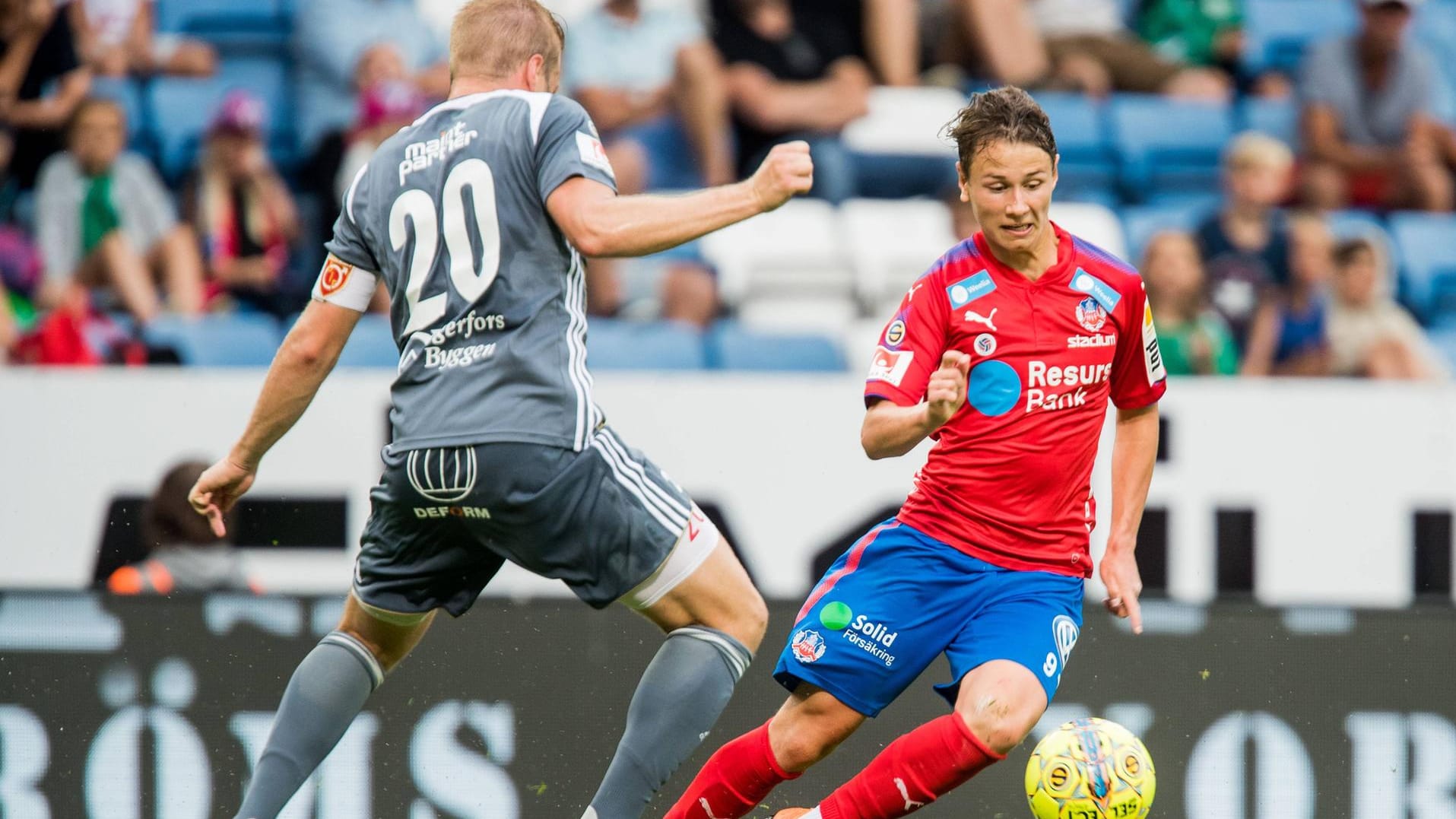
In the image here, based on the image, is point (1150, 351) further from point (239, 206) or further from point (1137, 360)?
point (239, 206)

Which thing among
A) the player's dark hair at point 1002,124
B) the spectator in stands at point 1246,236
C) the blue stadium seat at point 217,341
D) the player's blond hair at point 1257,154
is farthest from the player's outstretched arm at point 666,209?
the player's blond hair at point 1257,154

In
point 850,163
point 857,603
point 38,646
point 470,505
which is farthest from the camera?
point 850,163

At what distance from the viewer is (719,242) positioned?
7809mm

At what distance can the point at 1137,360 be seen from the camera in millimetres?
3883

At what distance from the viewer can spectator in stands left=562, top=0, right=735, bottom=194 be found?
806cm

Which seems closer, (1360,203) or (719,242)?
(719,242)

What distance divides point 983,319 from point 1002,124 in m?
0.43

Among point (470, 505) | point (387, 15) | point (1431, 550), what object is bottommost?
point (1431, 550)

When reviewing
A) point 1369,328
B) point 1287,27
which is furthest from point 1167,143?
point 1369,328

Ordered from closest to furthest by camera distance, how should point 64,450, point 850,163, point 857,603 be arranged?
1. point 857,603
2. point 64,450
3. point 850,163

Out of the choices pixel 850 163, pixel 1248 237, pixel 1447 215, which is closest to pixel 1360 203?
pixel 1447 215

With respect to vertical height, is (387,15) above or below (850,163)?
above

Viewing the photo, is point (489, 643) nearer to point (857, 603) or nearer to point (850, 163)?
point (857, 603)

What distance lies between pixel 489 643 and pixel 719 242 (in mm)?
3429
